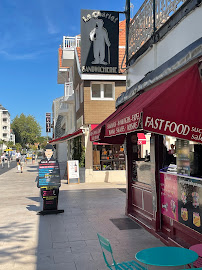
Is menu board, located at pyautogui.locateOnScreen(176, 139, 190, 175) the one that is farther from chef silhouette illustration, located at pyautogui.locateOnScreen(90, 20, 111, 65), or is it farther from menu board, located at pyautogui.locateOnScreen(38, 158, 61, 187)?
chef silhouette illustration, located at pyautogui.locateOnScreen(90, 20, 111, 65)

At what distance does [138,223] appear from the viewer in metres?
8.13

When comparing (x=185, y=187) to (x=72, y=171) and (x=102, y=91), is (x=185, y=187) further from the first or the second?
(x=102, y=91)

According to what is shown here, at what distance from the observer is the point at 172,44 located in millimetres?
6375

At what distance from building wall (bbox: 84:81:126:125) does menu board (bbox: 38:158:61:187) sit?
9003 millimetres

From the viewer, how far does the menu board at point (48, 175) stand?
9.62 m

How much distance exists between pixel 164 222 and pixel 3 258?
3.23m

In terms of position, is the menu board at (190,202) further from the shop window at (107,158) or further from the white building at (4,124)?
the white building at (4,124)

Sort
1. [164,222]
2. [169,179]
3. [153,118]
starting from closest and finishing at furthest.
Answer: [153,118], [169,179], [164,222]

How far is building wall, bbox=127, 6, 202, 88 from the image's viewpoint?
536 cm

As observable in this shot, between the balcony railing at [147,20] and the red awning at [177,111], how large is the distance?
191 cm

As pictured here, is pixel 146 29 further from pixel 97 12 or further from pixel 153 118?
pixel 97 12

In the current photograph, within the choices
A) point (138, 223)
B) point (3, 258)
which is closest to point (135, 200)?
point (138, 223)

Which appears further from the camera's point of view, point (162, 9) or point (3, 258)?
point (162, 9)

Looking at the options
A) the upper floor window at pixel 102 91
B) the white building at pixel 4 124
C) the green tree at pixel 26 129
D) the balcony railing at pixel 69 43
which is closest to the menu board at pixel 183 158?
the upper floor window at pixel 102 91
